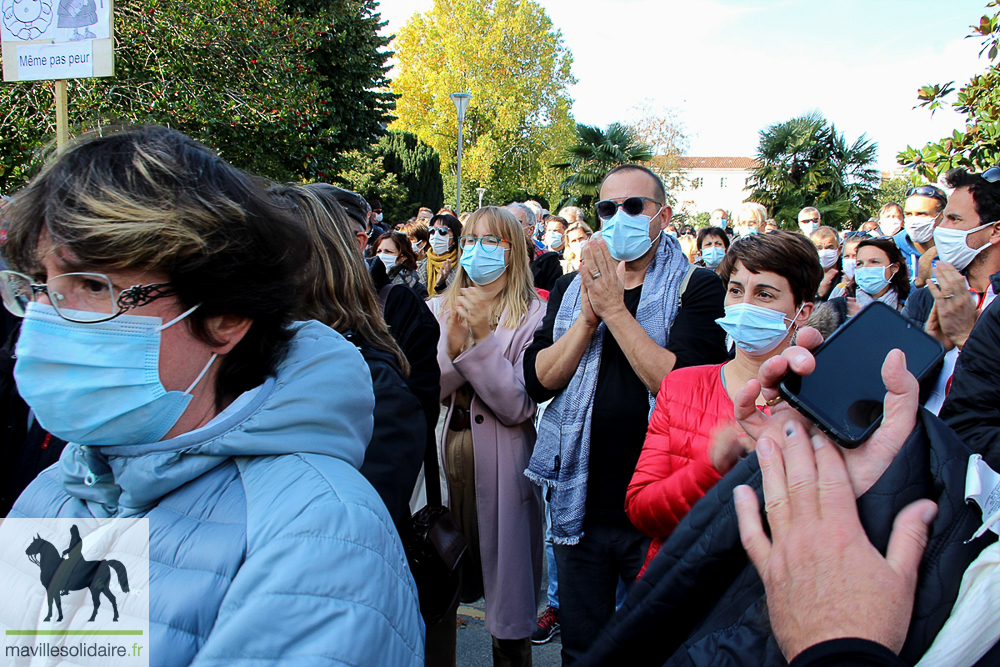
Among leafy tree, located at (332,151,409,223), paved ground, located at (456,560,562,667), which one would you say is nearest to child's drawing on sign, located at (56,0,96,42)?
paved ground, located at (456,560,562,667)

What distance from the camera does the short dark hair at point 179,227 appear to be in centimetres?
112

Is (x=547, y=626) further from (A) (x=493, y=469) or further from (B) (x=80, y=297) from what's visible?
(B) (x=80, y=297)

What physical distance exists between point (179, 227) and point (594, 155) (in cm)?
2336

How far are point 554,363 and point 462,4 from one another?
3739cm

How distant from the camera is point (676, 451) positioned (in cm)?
218

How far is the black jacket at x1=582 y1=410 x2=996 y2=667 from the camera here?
86 centimetres

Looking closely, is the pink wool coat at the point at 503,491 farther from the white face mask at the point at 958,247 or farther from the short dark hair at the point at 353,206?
the white face mask at the point at 958,247

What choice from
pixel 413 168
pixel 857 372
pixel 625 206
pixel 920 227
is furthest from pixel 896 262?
pixel 413 168

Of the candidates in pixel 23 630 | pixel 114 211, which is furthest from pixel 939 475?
pixel 23 630

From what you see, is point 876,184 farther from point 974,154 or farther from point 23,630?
point 23,630

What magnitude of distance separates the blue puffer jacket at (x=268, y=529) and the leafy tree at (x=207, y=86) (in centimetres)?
823

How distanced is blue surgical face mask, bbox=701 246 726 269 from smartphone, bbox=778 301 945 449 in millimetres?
6780

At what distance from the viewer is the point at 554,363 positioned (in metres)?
2.79

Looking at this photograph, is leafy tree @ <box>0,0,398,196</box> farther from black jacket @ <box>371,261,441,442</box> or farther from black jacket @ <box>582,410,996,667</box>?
black jacket @ <box>582,410,996,667</box>
